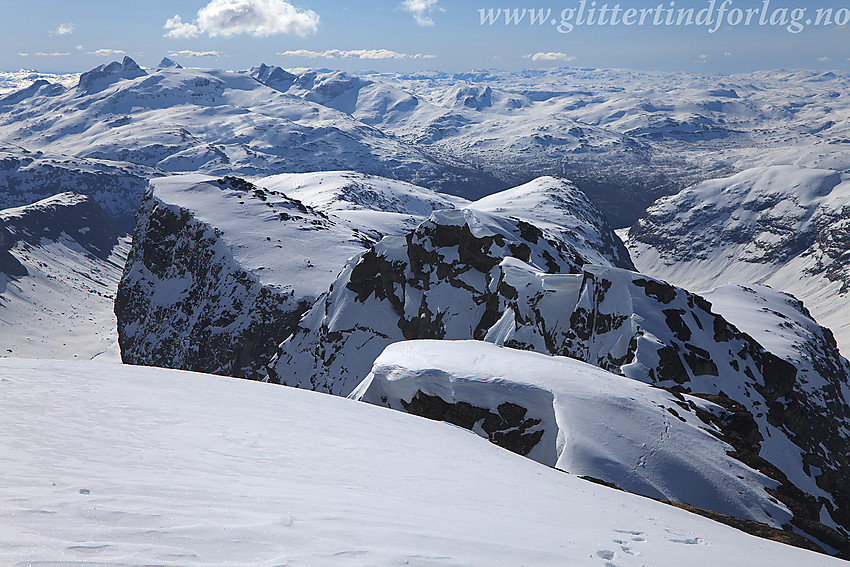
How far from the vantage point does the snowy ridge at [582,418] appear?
19297 millimetres

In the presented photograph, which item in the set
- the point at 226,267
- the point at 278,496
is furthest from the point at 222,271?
the point at 278,496

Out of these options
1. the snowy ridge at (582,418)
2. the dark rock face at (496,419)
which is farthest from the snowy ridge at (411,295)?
the dark rock face at (496,419)

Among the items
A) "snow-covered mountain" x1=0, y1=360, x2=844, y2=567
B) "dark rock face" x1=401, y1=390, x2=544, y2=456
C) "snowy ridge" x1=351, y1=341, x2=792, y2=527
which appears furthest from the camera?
"dark rock face" x1=401, y1=390, x2=544, y2=456

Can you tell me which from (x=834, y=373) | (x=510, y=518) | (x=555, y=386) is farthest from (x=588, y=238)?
(x=510, y=518)

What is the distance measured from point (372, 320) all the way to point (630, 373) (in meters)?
30.3

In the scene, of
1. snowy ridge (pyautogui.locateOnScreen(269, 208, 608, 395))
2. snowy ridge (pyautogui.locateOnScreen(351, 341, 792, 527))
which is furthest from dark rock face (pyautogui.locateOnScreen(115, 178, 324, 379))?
snowy ridge (pyautogui.locateOnScreen(351, 341, 792, 527))

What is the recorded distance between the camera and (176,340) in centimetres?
8100

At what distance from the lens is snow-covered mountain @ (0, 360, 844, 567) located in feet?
24.0

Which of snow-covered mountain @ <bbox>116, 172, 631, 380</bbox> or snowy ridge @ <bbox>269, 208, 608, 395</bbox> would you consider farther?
snow-covered mountain @ <bbox>116, 172, 631, 380</bbox>

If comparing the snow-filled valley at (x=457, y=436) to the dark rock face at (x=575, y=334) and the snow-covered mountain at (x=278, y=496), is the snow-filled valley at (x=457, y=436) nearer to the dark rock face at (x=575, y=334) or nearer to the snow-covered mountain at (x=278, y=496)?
the snow-covered mountain at (x=278, y=496)

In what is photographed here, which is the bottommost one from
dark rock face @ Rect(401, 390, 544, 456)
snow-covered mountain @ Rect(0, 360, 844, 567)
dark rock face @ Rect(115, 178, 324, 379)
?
dark rock face @ Rect(115, 178, 324, 379)

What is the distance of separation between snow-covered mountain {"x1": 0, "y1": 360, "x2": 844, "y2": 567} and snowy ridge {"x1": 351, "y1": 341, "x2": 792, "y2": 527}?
302cm

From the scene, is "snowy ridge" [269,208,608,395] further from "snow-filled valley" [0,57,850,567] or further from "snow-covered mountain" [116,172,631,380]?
"snow-covered mountain" [116,172,631,380]

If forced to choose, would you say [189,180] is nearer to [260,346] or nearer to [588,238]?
[260,346]
